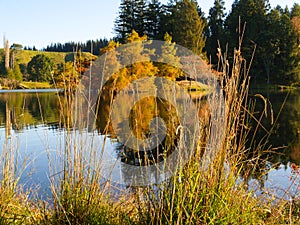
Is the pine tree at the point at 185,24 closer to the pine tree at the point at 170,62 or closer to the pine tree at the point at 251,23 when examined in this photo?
the pine tree at the point at 251,23

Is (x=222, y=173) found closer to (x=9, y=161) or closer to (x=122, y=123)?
(x=9, y=161)

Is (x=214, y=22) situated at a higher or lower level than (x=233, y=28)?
higher

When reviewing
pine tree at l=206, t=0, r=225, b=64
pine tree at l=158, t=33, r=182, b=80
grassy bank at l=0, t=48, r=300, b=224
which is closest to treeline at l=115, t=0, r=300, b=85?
pine tree at l=206, t=0, r=225, b=64

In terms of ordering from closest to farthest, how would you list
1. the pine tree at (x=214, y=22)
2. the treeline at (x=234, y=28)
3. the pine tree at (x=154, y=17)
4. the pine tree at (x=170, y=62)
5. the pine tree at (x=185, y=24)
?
the pine tree at (x=170, y=62) < the treeline at (x=234, y=28) < the pine tree at (x=185, y=24) < the pine tree at (x=214, y=22) < the pine tree at (x=154, y=17)

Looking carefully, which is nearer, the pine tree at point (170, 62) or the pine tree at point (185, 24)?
the pine tree at point (170, 62)

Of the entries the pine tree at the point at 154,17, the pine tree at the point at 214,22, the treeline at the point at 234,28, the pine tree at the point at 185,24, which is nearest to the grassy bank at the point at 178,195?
the treeline at the point at 234,28

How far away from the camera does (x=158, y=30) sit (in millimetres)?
46938

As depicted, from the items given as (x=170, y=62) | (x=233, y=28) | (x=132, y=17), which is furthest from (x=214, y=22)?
(x=170, y=62)

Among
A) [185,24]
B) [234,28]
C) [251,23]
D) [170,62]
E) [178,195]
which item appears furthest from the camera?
[234,28]

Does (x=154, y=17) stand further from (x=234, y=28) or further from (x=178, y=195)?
(x=178, y=195)

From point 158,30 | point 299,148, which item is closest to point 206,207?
point 299,148

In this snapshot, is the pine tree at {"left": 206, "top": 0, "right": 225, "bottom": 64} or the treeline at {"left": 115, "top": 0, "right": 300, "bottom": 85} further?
the pine tree at {"left": 206, "top": 0, "right": 225, "bottom": 64}

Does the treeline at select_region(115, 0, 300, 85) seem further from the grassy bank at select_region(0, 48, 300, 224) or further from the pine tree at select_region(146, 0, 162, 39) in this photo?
the grassy bank at select_region(0, 48, 300, 224)

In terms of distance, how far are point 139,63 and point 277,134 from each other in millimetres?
9075
